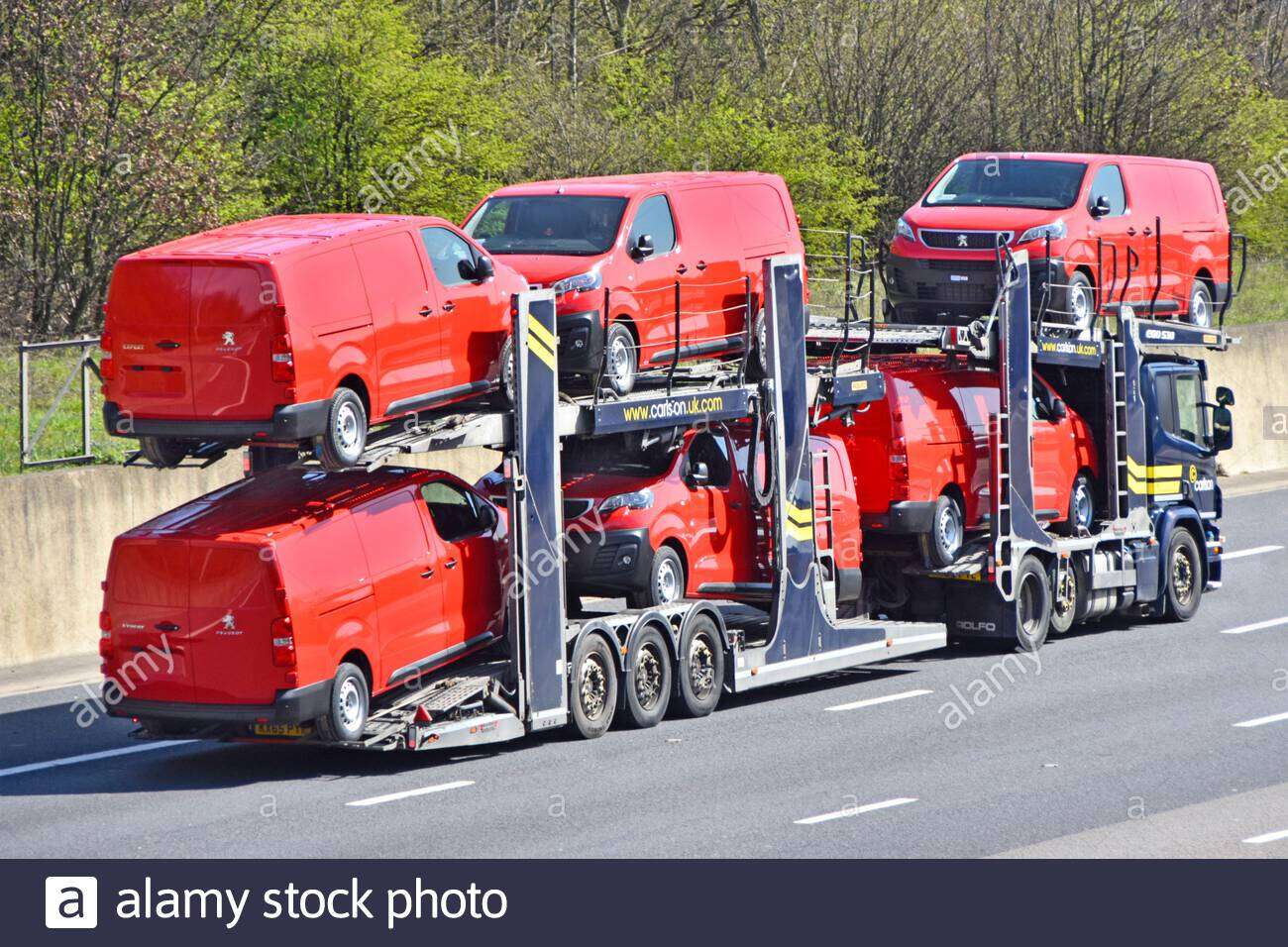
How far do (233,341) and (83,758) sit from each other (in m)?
4.21

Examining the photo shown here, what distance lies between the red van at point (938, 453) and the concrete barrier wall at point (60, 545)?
6.94m

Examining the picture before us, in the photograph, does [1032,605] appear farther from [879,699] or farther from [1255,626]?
[879,699]

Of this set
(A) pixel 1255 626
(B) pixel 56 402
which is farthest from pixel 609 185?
(A) pixel 1255 626

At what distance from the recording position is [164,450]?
43.7 ft

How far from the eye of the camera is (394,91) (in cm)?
3044

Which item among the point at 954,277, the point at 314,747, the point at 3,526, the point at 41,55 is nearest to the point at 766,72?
the point at 41,55

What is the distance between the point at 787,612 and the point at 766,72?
24.5 metres

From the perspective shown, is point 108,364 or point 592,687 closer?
point 108,364

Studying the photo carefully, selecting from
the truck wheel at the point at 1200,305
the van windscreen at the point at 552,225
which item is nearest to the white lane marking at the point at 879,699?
the van windscreen at the point at 552,225

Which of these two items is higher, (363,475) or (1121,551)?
(363,475)

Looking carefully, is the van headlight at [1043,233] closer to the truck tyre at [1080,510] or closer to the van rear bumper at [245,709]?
the truck tyre at [1080,510]

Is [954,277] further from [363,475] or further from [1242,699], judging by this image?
[363,475]

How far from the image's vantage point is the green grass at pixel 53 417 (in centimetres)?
2047

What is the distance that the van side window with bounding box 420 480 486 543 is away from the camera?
47.2 ft
